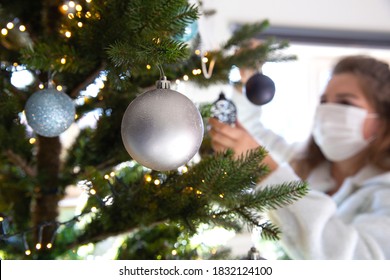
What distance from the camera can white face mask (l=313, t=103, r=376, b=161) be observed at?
1.12 meters

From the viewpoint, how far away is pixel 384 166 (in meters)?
1.09

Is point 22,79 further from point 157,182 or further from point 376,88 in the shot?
point 376,88

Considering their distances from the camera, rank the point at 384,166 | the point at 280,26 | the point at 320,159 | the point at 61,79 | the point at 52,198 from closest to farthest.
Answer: the point at 61,79 → the point at 52,198 → the point at 384,166 → the point at 320,159 → the point at 280,26

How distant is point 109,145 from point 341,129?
2.14 feet

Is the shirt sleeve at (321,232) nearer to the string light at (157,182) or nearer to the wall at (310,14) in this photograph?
the string light at (157,182)

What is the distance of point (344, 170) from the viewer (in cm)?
124

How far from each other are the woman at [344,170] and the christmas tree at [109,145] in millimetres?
199

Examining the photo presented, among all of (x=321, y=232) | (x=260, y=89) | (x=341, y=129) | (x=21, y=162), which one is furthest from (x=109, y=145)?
(x=341, y=129)

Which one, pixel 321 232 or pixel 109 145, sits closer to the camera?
pixel 109 145

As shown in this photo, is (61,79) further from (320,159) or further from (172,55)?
(320,159)

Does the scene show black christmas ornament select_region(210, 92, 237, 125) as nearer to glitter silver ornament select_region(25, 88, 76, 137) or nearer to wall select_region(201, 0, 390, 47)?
glitter silver ornament select_region(25, 88, 76, 137)

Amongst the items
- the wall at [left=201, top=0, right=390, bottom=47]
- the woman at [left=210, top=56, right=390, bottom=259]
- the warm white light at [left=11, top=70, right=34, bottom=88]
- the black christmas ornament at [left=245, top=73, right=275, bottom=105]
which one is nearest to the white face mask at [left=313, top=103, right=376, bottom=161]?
the woman at [left=210, top=56, right=390, bottom=259]

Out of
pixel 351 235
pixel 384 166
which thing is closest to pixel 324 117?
pixel 384 166

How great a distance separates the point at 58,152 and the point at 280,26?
1.10 m
